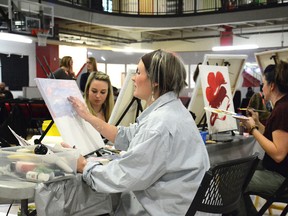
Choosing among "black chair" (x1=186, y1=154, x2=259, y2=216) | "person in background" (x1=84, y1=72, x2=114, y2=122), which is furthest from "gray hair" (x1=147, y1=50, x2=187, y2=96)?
"person in background" (x1=84, y1=72, x2=114, y2=122)

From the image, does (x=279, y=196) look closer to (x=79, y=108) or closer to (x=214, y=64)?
(x=79, y=108)

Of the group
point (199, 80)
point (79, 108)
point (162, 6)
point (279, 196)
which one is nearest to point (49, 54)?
point (162, 6)

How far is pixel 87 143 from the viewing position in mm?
1829

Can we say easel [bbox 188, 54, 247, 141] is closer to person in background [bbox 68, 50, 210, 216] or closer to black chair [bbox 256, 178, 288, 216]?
black chair [bbox 256, 178, 288, 216]

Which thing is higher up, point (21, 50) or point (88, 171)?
point (21, 50)

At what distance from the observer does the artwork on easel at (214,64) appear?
3.01 metres

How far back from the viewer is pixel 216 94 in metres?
3.01

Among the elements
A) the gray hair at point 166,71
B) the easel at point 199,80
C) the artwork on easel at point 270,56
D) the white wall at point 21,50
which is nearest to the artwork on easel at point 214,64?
the easel at point 199,80

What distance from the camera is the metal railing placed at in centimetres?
1088

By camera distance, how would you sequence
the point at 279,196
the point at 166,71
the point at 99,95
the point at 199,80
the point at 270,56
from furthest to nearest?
1. the point at 270,56
2. the point at 199,80
3. the point at 99,95
4. the point at 279,196
5. the point at 166,71

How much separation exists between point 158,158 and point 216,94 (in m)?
1.85

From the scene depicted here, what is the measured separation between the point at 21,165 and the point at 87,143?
21.5 inches

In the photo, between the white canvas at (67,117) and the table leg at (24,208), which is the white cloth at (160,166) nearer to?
the table leg at (24,208)

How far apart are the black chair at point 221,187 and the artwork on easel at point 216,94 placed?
1.43 meters
